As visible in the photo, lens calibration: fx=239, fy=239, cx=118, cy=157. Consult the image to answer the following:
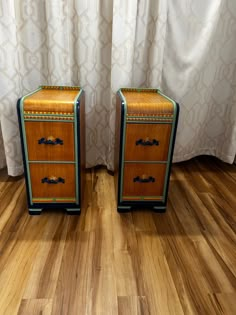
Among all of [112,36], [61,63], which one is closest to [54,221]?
Result: [61,63]

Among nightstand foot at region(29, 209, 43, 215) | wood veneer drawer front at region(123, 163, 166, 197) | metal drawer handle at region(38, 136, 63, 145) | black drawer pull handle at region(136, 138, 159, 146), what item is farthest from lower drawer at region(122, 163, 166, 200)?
nightstand foot at region(29, 209, 43, 215)

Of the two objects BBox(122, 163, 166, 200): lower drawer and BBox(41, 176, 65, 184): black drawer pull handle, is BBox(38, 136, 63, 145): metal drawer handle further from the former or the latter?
BBox(122, 163, 166, 200): lower drawer

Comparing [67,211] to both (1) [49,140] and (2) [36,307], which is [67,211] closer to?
(1) [49,140]

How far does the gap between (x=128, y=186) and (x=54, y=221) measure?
484 millimetres

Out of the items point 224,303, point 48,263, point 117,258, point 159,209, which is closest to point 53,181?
point 48,263

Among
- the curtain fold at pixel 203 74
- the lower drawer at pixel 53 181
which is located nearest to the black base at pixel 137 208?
the lower drawer at pixel 53 181

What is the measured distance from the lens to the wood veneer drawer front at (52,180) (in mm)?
1338

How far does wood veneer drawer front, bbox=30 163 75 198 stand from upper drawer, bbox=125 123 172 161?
347 millimetres

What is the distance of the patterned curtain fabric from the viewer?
4.98 ft

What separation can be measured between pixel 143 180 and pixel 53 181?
525 mm

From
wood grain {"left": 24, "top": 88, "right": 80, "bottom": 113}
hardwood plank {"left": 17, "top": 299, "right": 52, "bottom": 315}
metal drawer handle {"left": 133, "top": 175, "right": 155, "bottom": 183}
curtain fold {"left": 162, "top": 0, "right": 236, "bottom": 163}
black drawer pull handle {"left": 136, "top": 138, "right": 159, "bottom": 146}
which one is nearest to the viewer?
hardwood plank {"left": 17, "top": 299, "right": 52, "bottom": 315}

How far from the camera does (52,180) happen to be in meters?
1.37

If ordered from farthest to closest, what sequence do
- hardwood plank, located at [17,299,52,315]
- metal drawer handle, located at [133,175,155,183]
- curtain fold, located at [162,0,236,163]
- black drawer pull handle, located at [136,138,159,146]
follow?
curtain fold, located at [162,0,236,163] → metal drawer handle, located at [133,175,155,183] → black drawer pull handle, located at [136,138,159,146] → hardwood plank, located at [17,299,52,315]

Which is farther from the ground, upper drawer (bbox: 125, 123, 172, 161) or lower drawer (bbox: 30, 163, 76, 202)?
upper drawer (bbox: 125, 123, 172, 161)
